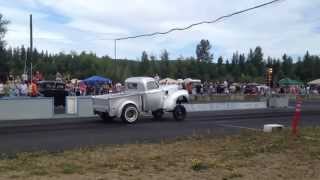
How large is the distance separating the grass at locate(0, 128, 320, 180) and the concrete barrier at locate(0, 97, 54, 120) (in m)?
13.1

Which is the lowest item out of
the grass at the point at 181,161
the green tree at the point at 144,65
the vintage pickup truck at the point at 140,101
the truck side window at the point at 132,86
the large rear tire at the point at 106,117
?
the grass at the point at 181,161

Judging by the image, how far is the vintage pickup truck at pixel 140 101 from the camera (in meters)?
22.8

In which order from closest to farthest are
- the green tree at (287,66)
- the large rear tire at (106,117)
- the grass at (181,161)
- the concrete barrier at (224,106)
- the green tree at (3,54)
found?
the grass at (181,161) → the large rear tire at (106,117) → the concrete barrier at (224,106) → the green tree at (3,54) → the green tree at (287,66)

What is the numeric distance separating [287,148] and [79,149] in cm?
480

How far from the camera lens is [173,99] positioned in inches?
950

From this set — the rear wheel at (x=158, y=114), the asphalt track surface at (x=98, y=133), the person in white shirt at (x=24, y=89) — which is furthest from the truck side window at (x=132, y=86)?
the person in white shirt at (x=24, y=89)

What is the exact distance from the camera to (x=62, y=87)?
118 feet

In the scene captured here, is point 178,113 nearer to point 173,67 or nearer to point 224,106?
point 224,106

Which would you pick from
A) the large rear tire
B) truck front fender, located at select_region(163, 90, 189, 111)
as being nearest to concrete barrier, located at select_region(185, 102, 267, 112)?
truck front fender, located at select_region(163, 90, 189, 111)

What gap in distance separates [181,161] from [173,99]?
43.0 ft

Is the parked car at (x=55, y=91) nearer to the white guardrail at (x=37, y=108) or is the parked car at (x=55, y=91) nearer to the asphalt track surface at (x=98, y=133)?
the white guardrail at (x=37, y=108)

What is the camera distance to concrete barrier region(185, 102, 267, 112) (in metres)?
33.5

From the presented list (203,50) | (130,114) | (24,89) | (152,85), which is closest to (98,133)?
(130,114)

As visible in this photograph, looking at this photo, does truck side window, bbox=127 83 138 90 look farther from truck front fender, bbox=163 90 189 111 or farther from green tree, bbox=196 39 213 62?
green tree, bbox=196 39 213 62
